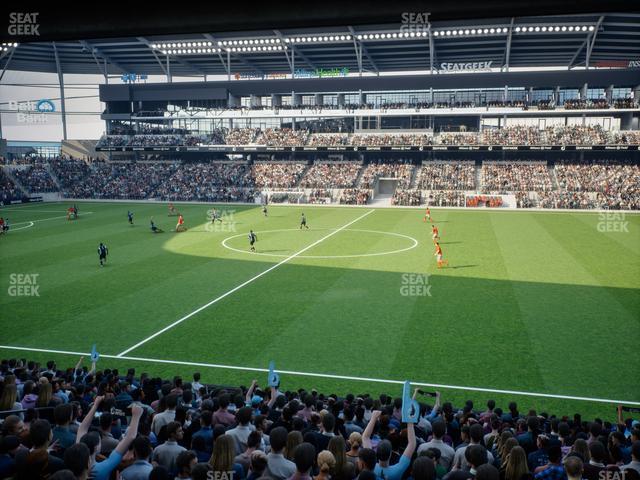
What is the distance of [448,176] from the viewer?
62.7 m

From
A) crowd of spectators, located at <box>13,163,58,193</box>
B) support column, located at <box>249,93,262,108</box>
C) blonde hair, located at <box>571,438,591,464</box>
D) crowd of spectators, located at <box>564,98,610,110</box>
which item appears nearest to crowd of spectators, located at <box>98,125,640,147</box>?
crowd of spectators, located at <box>564,98,610,110</box>

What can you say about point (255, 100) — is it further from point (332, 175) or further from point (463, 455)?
point (463, 455)

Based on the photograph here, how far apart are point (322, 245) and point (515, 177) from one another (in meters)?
36.3

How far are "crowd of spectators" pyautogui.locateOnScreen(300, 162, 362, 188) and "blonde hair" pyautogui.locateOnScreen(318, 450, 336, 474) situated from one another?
58647 millimetres

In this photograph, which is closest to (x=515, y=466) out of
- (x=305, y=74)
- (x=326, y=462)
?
(x=326, y=462)

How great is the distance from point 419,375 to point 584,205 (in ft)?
153

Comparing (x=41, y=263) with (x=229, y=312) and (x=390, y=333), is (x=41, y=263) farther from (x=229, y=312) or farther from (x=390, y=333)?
(x=390, y=333)

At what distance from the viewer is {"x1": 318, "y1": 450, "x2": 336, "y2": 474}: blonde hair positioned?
201 inches

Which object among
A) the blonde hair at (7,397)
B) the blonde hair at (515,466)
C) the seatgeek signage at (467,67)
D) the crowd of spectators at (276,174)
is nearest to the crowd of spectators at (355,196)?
the crowd of spectators at (276,174)

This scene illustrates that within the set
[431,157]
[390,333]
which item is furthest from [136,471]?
[431,157]

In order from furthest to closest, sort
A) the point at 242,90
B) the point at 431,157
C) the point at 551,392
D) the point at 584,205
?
1. the point at 242,90
2. the point at 431,157
3. the point at 584,205
4. the point at 551,392

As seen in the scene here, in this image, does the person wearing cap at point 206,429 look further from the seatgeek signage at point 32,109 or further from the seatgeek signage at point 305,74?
the seatgeek signage at point 32,109

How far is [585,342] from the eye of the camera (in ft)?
52.8

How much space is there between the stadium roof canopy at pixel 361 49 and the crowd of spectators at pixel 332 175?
1425cm
